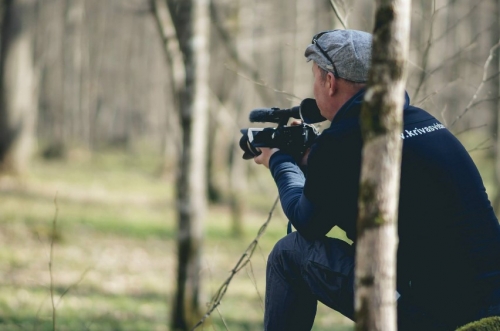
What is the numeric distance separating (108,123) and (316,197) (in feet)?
166

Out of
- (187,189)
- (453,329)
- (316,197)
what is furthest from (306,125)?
(187,189)

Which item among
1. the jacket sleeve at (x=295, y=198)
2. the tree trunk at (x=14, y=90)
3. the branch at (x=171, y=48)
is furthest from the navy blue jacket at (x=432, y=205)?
the tree trunk at (x=14, y=90)

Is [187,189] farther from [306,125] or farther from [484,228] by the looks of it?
[484,228]

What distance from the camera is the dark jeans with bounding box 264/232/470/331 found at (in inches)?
114

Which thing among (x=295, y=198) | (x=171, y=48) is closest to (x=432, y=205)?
(x=295, y=198)

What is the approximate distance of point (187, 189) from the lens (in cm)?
748

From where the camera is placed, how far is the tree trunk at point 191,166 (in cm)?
732

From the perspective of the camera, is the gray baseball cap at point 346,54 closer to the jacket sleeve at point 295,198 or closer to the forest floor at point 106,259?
the jacket sleeve at point 295,198

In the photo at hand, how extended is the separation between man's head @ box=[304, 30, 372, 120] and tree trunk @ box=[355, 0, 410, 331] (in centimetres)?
82

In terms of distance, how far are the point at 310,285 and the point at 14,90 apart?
16264mm

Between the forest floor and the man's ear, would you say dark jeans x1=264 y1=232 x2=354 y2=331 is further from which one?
the man's ear

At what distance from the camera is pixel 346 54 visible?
2.91 metres

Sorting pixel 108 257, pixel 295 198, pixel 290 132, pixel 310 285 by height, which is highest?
pixel 290 132

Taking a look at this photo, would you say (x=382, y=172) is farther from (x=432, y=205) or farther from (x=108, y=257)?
(x=108, y=257)
